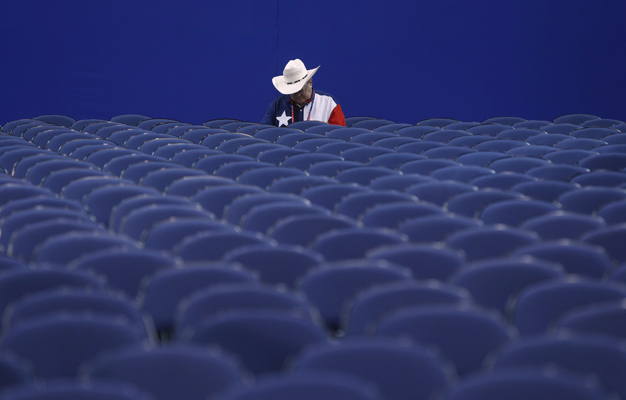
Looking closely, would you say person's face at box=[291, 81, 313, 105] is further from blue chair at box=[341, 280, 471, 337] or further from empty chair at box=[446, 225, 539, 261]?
blue chair at box=[341, 280, 471, 337]

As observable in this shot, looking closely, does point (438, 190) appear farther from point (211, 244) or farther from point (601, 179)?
point (211, 244)

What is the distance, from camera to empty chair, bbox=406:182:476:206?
3986mm

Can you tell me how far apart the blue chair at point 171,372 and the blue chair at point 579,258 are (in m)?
1.54

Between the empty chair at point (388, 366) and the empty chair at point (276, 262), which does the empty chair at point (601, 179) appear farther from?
the empty chair at point (388, 366)

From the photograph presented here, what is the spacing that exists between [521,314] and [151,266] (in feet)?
4.57

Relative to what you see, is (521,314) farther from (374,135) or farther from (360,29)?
(360,29)

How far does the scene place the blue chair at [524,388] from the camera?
61.8 inches

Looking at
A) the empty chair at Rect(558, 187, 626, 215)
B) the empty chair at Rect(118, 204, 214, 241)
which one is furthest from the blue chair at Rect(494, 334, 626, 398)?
the empty chair at Rect(558, 187, 626, 215)

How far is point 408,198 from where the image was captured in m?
3.76

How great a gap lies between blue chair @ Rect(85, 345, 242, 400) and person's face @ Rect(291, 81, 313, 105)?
500 cm

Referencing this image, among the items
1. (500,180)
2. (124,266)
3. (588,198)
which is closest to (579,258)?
(588,198)

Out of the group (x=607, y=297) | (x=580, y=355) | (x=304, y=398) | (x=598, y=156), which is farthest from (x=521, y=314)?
(x=598, y=156)

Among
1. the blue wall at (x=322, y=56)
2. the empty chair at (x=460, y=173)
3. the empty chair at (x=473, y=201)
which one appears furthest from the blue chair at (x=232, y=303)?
the blue wall at (x=322, y=56)

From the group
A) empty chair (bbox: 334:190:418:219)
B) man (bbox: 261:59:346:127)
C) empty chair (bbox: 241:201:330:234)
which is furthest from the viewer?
man (bbox: 261:59:346:127)
